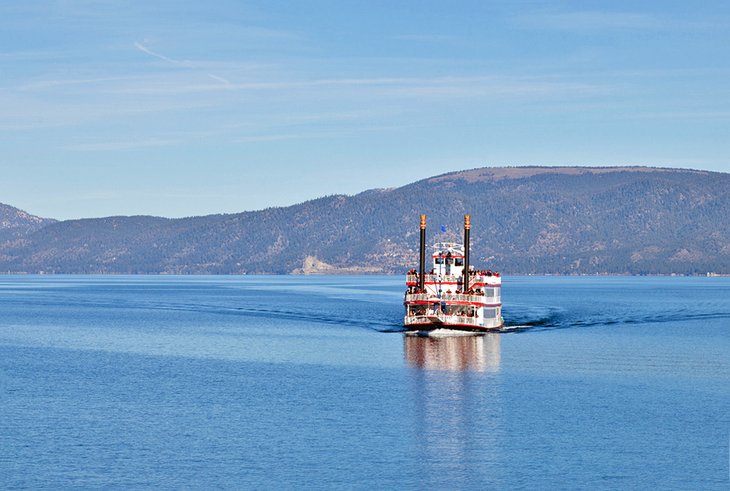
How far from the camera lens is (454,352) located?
121m

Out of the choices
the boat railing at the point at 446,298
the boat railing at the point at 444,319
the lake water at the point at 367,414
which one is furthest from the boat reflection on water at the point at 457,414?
the boat railing at the point at 446,298

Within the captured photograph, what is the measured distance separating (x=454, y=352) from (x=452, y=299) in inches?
795

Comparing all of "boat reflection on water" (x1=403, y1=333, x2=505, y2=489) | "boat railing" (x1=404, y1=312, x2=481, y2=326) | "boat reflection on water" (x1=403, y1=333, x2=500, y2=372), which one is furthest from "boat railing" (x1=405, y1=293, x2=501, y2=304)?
"boat reflection on water" (x1=403, y1=333, x2=505, y2=489)

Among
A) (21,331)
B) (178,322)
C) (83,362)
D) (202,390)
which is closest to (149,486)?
(202,390)

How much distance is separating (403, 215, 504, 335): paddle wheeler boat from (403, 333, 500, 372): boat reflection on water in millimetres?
1600

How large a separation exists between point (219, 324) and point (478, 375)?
83.1 metres

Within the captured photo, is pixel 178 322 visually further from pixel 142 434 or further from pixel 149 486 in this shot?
pixel 149 486

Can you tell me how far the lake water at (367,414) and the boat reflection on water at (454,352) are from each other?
0.50m

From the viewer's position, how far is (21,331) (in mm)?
163250

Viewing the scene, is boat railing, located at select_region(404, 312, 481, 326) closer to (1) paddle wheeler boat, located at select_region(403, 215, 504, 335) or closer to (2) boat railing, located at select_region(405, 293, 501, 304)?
(1) paddle wheeler boat, located at select_region(403, 215, 504, 335)

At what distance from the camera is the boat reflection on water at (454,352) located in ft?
357

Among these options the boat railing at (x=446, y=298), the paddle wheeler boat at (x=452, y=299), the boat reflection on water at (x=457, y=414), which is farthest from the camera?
the boat railing at (x=446, y=298)

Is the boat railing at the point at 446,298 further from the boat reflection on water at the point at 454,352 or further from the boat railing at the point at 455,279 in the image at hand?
the boat reflection on water at the point at 454,352

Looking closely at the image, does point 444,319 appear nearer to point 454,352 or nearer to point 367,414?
point 454,352
